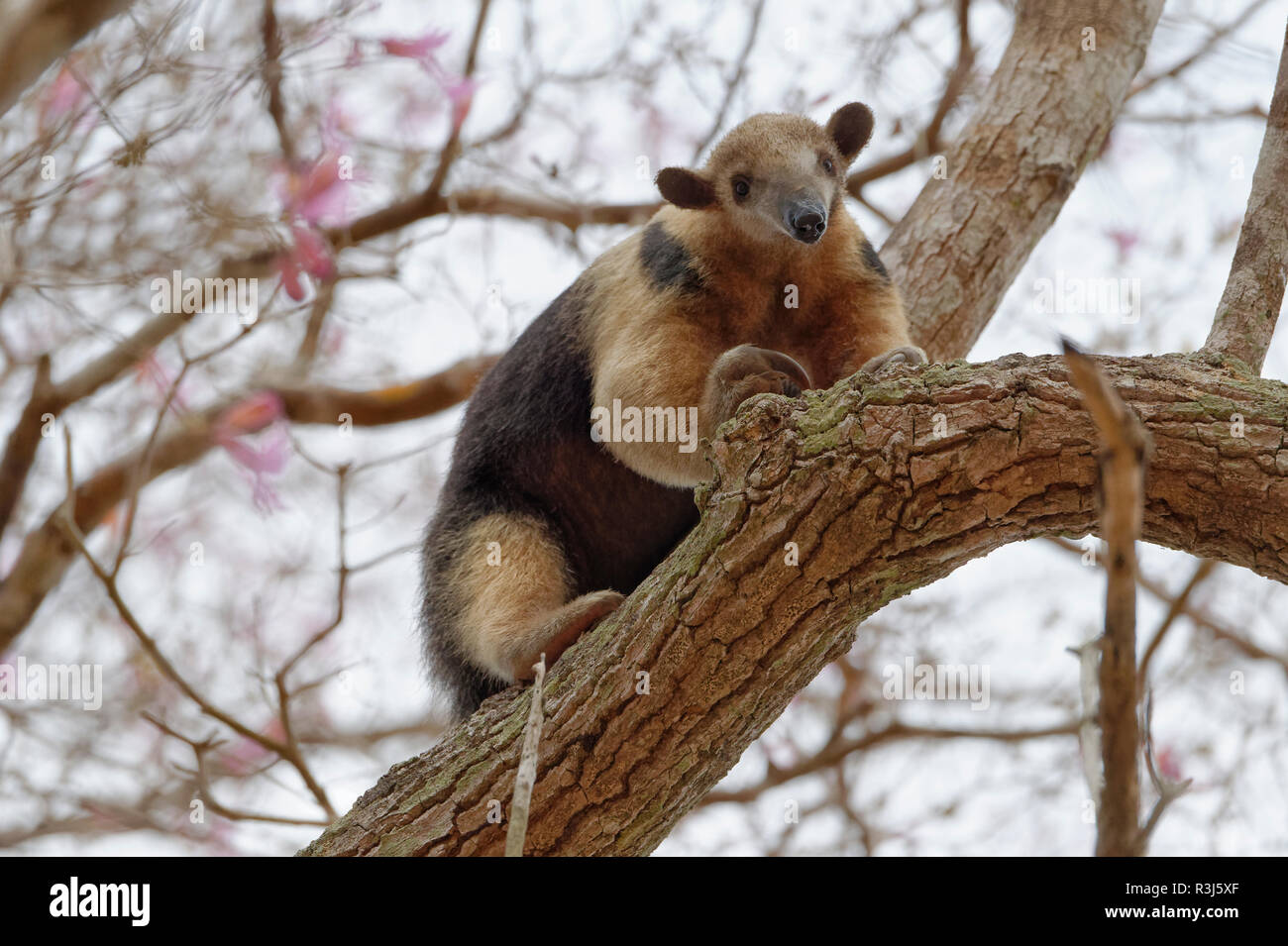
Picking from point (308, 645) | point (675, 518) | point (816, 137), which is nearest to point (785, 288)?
point (816, 137)

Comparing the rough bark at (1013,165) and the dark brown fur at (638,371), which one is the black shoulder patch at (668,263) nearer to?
the dark brown fur at (638,371)

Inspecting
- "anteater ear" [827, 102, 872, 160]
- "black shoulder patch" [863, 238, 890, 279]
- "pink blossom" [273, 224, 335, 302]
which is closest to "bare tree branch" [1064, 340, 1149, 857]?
"black shoulder patch" [863, 238, 890, 279]

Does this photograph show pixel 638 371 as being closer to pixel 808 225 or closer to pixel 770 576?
pixel 808 225

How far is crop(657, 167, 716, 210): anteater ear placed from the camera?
5.36 metres

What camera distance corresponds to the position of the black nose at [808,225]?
4871mm

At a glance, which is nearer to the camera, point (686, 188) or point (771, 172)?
point (771, 172)

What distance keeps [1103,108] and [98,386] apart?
18.9 feet

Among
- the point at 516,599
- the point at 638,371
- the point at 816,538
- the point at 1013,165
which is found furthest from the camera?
the point at 1013,165

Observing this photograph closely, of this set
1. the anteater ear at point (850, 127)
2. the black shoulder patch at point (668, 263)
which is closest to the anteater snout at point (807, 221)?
the black shoulder patch at point (668, 263)

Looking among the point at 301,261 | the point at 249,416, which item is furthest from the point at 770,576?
the point at 249,416

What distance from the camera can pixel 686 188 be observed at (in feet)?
17.8

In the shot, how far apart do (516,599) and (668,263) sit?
1.53m

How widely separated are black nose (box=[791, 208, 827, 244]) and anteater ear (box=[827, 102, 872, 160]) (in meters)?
0.93
